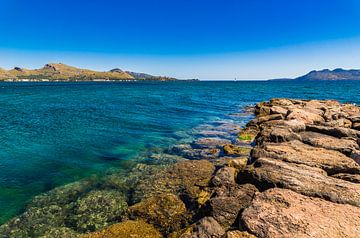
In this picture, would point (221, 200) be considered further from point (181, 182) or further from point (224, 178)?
point (181, 182)

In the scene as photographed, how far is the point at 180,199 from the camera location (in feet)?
48.8

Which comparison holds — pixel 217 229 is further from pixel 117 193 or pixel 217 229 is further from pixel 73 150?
pixel 73 150

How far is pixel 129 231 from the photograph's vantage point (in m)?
11.7

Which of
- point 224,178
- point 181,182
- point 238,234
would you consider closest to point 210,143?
point 181,182

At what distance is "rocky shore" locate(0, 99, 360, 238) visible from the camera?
9727mm

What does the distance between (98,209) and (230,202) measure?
7.45 metres

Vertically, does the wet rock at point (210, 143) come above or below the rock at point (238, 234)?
below

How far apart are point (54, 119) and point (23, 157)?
67.1 ft

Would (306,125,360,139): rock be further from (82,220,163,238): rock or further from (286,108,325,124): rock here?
(82,220,163,238): rock

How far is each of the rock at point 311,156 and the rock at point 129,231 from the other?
8.77 meters

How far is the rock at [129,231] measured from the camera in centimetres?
1142

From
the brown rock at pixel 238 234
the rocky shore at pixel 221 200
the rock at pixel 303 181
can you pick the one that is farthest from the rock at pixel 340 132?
the brown rock at pixel 238 234

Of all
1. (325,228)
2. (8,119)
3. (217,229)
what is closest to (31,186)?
(217,229)

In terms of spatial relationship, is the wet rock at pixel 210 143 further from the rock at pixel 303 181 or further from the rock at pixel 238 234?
the rock at pixel 238 234
